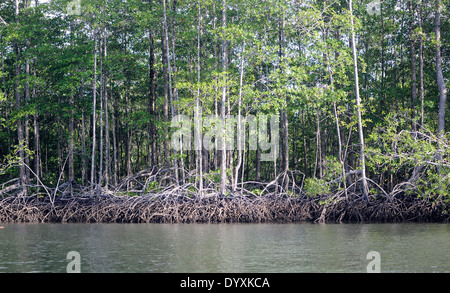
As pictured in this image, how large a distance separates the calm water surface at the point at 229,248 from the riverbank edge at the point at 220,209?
0.98m

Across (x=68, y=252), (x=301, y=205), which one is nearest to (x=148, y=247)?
(x=68, y=252)

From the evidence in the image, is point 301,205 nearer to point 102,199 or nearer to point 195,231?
point 195,231

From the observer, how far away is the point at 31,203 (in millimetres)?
18297

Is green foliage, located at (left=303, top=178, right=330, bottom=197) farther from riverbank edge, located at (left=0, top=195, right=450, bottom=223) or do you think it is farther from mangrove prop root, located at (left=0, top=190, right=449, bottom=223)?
mangrove prop root, located at (left=0, top=190, right=449, bottom=223)

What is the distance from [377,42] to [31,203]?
1653cm

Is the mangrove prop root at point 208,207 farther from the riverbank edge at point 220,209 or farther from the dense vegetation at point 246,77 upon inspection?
the dense vegetation at point 246,77

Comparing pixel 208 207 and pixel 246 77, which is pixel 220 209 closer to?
pixel 208 207

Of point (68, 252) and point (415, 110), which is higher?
point (415, 110)

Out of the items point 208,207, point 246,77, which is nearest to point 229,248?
point 208,207

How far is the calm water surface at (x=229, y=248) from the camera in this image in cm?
884

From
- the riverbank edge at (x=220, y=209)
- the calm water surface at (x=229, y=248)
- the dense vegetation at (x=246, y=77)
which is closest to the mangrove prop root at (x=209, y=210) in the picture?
the riverbank edge at (x=220, y=209)

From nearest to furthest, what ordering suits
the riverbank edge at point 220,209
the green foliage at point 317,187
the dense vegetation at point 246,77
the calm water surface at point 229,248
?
the calm water surface at point 229,248
the riverbank edge at point 220,209
the green foliage at point 317,187
the dense vegetation at point 246,77

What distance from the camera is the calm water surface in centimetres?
884

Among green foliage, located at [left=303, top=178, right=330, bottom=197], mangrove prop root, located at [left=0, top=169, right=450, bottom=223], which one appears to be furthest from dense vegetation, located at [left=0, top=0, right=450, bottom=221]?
mangrove prop root, located at [left=0, top=169, right=450, bottom=223]
